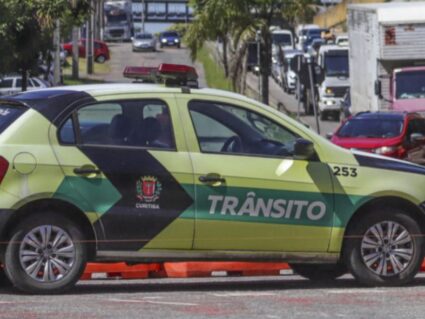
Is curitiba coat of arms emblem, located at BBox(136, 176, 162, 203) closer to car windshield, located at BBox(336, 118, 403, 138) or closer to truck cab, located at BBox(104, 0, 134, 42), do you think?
car windshield, located at BBox(336, 118, 403, 138)

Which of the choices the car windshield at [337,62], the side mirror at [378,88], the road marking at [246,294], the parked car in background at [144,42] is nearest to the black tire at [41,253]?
the road marking at [246,294]

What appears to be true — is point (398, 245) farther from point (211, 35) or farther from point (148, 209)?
point (211, 35)

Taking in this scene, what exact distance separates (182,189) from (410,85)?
21801 millimetres

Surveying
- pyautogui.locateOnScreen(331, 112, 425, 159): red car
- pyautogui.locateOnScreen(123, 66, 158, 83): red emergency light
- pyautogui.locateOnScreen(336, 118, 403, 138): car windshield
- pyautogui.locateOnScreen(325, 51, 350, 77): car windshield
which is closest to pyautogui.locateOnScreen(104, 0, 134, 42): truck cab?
pyautogui.locateOnScreen(325, 51, 350, 77): car windshield

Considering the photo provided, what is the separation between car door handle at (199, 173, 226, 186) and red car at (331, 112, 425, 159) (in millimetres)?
15472

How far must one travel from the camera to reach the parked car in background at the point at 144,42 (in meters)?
84.4

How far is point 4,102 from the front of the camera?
1016cm

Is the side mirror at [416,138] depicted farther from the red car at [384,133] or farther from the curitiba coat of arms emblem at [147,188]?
the curitiba coat of arms emblem at [147,188]

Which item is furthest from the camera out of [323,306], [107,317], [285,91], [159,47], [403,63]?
[159,47]

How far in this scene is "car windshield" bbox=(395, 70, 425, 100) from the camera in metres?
30.9

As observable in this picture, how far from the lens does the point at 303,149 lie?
401 inches

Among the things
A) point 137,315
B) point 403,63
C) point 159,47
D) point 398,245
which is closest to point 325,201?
point 398,245

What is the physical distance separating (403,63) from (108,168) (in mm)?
22983

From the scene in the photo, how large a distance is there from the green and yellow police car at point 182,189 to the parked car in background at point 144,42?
243ft
